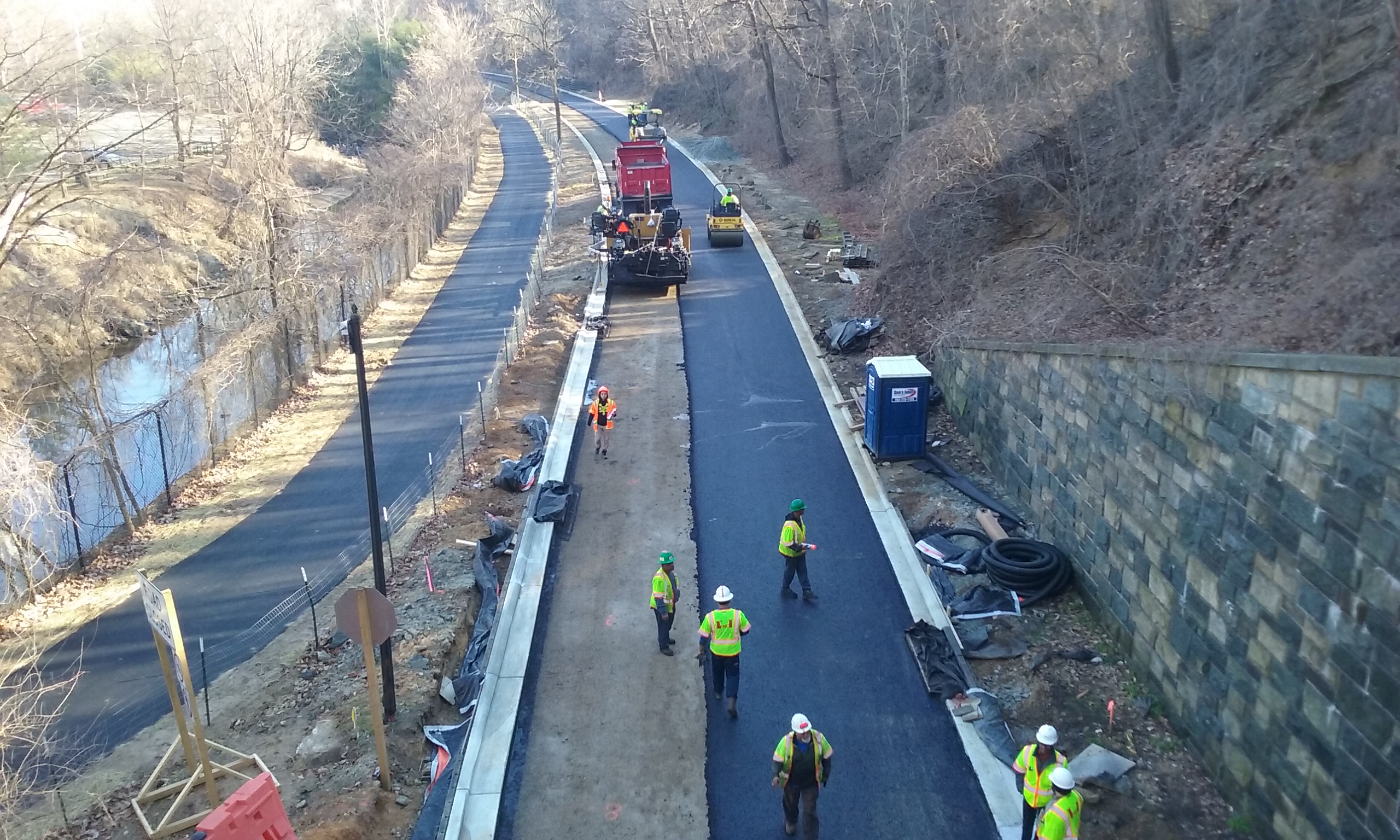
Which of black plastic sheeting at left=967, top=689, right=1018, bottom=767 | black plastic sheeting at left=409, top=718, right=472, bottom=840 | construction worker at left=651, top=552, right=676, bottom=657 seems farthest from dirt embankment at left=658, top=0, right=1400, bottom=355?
black plastic sheeting at left=409, top=718, right=472, bottom=840

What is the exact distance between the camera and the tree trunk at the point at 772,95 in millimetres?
43750

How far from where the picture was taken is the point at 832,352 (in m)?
22.4

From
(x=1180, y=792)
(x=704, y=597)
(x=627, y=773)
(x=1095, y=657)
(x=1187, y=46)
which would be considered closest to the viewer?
(x=1180, y=792)

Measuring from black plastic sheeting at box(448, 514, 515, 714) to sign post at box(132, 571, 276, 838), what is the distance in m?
2.25

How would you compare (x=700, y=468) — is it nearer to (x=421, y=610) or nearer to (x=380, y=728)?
(x=421, y=610)

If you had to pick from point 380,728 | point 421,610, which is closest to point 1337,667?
point 380,728

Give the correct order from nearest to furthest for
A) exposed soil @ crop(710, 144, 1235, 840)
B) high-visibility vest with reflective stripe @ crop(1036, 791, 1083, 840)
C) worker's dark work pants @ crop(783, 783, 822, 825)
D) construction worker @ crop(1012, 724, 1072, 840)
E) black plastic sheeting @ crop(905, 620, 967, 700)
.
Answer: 1. high-visibility vest with reflective stripe @ crop(1036, 791, 1083, 840)
2. construction worker @ crop(1012, 724, 1072, 840)
3. worker's dark work pants @ crop(783, 783, 822, 825)
4. exposed soil @ crop(710, 144, 1235, 840)
5. black plastic sheeting @ crop(905, 620, 967, 700)

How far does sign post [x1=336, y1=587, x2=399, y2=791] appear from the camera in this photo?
9531 millimetres

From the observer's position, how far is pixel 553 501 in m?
15.7

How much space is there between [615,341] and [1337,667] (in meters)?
18.7

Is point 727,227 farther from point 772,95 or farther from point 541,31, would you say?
point 541,31

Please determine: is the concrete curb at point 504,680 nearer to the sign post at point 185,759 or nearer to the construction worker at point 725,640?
the sign post at point 185,759

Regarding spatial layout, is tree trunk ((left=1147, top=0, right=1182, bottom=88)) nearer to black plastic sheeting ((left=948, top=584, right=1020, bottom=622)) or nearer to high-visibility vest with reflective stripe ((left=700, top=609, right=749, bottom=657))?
black plastic sheeting ((left=948, top=584, right=1020, bottom=622))

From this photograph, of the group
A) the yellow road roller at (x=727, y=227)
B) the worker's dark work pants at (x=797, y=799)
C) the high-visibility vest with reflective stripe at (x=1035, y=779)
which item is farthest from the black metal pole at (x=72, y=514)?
the yellow road roller at (x=727, y=227)
